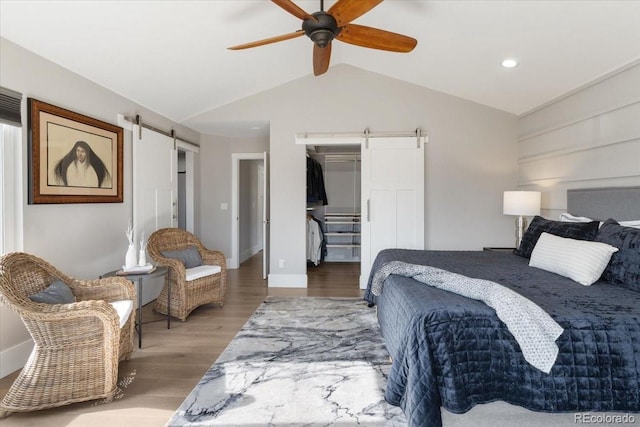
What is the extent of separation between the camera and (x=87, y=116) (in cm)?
310

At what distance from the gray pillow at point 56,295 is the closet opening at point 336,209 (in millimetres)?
4048

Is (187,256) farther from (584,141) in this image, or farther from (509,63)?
(584,141)

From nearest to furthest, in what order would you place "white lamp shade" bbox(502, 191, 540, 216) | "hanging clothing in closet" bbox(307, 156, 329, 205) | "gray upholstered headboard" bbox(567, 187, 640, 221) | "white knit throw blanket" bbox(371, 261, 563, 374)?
"white knit throw blanket" bbox(371, 261, 563, 374) < "gray upholstered headboard" bbox(567, 187, 640, 221) < "white lamp shade" bbox(502, 191, 540, 216) < "hanging clothing in closet" bbox(307, 156, 329, 205)

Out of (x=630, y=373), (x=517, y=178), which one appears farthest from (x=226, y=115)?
(x=630, y=373)

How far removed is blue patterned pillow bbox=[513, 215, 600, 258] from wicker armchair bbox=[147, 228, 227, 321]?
308cm

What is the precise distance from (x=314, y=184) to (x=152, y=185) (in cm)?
261

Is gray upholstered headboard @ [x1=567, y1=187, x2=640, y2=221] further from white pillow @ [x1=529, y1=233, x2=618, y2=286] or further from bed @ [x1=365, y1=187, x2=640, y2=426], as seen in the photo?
bed @ [x1=365, y1=187, x2=640, y2=426]

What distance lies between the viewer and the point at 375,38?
244 centimetres

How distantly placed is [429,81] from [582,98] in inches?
65.6

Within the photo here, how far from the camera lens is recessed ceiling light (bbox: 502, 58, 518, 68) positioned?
3.38 metres

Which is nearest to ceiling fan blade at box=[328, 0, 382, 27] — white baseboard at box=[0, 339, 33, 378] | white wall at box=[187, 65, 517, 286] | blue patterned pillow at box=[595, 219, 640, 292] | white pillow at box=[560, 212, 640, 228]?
blue patterned pillow at box=[595, 219, 640, 292]

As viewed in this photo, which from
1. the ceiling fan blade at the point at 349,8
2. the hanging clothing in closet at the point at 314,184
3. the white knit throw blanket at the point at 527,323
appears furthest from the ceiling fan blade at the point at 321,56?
the hanging clothing in closet at the point at 314,184

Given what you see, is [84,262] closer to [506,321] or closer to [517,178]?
[506,321]

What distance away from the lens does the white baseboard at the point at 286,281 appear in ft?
Result: 15.7
